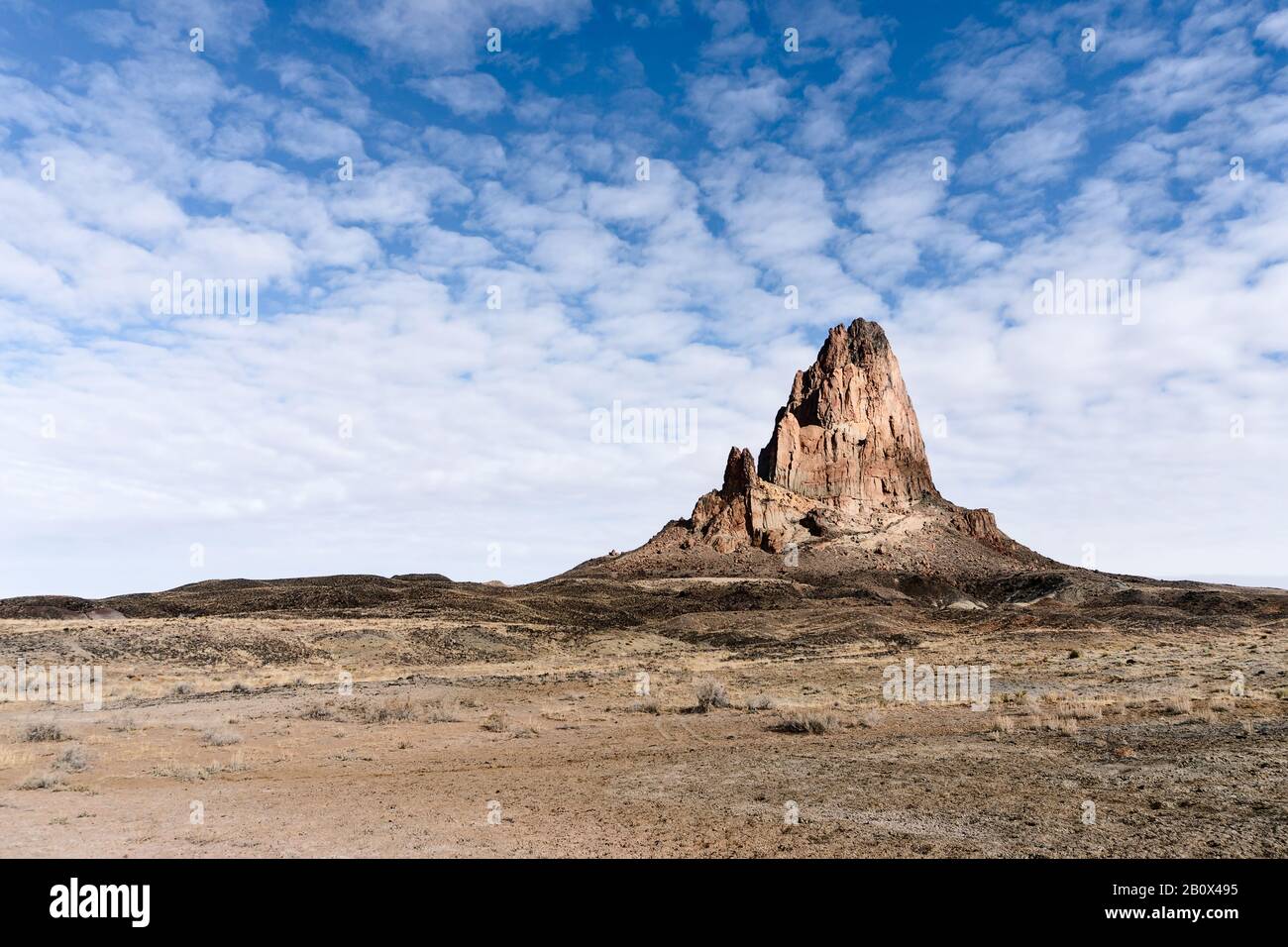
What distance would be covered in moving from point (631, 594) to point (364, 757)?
68.6m

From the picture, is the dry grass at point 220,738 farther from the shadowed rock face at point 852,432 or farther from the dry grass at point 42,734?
the shadowed rock face at point 852,432

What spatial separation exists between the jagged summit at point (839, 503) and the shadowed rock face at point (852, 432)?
0.21 meters

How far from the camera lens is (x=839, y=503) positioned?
132 metres

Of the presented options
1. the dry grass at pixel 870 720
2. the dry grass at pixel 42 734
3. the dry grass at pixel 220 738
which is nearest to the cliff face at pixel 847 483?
the dry grass at pixel 870 720

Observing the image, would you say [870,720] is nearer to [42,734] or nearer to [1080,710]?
[1080,710]

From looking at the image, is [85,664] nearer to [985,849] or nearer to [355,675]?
[355,675]

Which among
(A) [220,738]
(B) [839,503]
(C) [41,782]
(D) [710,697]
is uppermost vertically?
(B) [839,503]

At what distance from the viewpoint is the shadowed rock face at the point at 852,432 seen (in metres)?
136

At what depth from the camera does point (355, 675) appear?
111 feet

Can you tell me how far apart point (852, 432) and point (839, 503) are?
50.5 feet

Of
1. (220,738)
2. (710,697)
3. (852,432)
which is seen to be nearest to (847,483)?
(852,432)

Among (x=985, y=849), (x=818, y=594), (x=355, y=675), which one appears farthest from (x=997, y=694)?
(x=818, y=594)
